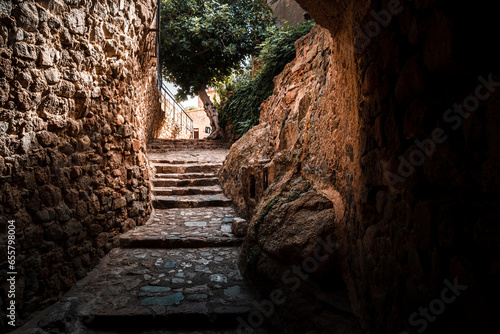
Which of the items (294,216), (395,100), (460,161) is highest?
(395,100)

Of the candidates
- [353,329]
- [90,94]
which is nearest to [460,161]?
[353,329]

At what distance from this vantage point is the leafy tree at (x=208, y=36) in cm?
1118

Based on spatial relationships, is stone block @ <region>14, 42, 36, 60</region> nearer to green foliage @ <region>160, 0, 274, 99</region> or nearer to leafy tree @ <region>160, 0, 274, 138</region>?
leafy tree @ <region>160, 0, 274, 138</region>

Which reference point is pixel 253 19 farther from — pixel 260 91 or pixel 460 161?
pixel 460 161

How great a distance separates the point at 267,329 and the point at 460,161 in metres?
1.91

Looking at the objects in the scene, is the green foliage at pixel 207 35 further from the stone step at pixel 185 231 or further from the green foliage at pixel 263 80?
the stone step at pixel 185 231

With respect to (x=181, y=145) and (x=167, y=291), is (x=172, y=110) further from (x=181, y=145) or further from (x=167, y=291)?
(x=167, y=291)

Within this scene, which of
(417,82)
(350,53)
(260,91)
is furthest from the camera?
(260,91)

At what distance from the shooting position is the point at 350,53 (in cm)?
175

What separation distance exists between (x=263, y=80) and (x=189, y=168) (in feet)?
11.1

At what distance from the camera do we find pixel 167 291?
261 cm

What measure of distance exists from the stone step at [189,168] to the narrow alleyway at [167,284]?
1651 millimetres

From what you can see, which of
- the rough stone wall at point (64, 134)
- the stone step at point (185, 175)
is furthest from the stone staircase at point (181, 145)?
the rough stone wall at point (64, 134)

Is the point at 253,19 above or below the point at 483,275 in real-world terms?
above
